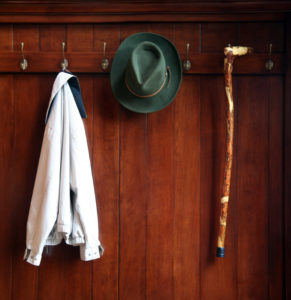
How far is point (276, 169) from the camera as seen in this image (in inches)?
62.1

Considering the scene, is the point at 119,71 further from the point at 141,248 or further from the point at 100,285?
the point at 100,285

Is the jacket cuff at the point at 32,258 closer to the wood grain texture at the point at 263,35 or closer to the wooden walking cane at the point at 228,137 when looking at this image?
the wooden walking cane at the point at 228,137

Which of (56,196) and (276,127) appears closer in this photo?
(56,196)

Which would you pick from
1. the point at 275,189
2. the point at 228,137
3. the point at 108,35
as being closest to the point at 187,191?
the point at 228,137

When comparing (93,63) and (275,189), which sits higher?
(93,63)

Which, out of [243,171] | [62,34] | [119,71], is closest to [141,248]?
[243,171]

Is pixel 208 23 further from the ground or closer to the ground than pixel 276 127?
further from the ground

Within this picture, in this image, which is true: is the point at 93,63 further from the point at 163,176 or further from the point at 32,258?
the point at 32,258

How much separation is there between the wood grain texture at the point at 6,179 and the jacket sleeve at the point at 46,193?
0.79 ft

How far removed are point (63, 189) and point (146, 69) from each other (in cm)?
68

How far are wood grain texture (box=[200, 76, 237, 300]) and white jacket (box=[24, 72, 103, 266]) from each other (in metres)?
0.57

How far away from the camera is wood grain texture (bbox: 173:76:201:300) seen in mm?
1580

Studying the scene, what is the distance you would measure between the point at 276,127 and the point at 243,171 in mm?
287

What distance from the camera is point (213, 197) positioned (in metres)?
1.58
